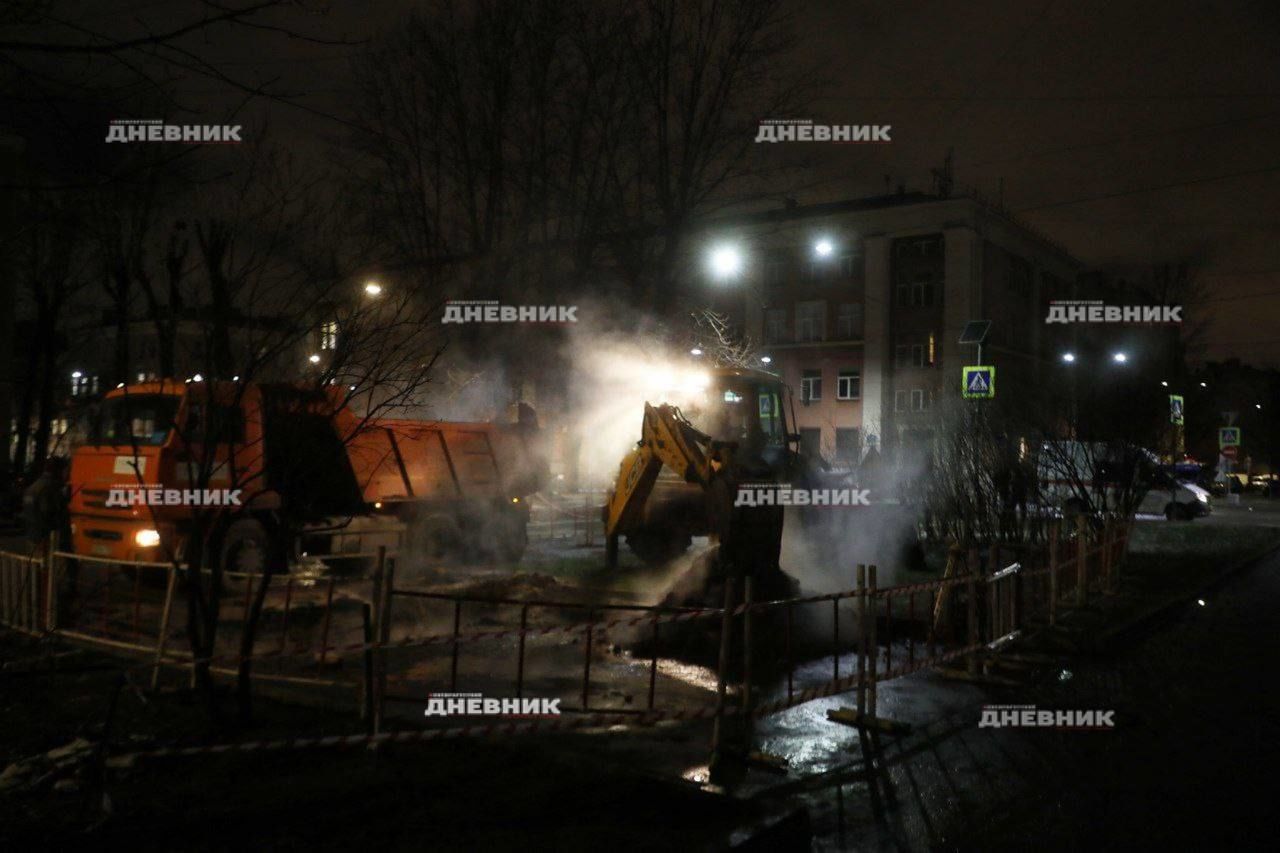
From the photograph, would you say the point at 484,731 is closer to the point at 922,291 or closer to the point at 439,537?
the point at 439,537

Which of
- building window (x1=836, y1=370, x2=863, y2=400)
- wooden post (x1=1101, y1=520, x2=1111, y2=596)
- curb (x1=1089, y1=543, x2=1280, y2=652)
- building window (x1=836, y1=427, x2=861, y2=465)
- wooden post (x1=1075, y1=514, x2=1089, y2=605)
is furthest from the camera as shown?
building window (x1=836, y1=370, x2=863, y2=400)

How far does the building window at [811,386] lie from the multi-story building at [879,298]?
57 mm

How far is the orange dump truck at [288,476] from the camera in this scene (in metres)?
6.03

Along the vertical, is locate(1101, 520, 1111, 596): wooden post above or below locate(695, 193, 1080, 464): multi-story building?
below

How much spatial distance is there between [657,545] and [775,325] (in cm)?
3494

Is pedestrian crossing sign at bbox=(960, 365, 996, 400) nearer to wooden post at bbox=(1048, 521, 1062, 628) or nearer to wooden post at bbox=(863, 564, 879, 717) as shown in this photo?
wooden post at bbox=(1048, 521, 1062, 628)

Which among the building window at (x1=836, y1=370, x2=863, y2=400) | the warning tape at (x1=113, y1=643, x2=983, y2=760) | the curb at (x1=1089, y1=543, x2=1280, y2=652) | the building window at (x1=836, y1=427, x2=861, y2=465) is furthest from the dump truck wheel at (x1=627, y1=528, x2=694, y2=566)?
the building window at (x1=836, y1=370, x2=863, y2=400)

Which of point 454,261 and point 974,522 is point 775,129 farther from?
point 974,522

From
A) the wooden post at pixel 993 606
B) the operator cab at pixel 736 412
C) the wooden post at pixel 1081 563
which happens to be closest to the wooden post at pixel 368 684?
the wooden post at pixel 993 606

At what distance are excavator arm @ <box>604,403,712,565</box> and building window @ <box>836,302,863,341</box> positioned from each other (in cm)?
3340

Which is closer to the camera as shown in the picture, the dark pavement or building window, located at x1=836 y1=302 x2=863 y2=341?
the dark pavement

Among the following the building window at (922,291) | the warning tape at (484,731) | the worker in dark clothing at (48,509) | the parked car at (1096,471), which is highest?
the building window at (922,291)

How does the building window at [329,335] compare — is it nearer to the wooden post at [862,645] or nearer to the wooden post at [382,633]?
the wooden post at [382,633]

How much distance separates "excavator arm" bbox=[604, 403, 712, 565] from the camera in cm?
1226
